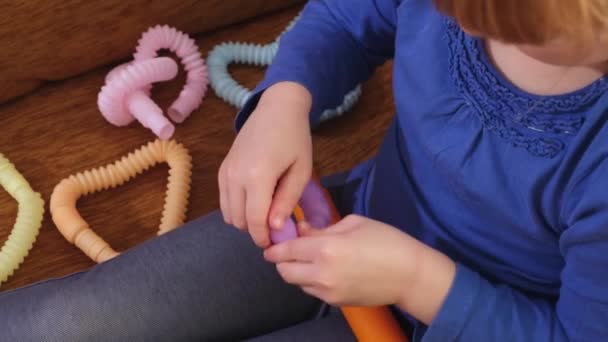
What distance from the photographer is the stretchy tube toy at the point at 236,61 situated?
101 centimetres

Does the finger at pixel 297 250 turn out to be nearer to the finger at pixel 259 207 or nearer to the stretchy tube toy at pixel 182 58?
the finger at pixel 259 207

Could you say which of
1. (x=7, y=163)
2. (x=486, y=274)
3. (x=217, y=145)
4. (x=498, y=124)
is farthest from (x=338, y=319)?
(x=7, y=163)

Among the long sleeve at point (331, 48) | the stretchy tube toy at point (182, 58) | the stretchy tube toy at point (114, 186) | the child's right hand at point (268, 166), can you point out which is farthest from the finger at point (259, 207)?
the stretchy tube toy at point (182, 58)

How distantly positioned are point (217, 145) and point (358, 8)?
39cm

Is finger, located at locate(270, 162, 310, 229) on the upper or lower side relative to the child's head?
lower

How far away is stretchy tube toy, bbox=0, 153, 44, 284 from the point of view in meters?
0.89

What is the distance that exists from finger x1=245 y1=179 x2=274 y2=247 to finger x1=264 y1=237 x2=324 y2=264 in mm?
19

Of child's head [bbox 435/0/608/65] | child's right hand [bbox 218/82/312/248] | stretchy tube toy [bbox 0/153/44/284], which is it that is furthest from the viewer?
stretchy tube toy [bbox 0/153/44/284]

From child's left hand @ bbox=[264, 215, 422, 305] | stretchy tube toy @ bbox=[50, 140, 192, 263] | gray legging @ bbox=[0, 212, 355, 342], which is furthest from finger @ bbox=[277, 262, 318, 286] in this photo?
stretchy tube toy @ bbox=[50, 140, 192, 263]

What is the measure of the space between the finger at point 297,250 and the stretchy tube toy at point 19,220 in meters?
0.48

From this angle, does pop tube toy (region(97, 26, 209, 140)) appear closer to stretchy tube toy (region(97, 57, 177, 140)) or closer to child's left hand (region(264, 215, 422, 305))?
stretchy tube toy (region(97, 57, 177, 140))

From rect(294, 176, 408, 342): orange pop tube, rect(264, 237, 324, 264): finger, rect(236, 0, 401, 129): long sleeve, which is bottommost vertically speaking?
rect(294, 176, 408, 342): orange pop tube

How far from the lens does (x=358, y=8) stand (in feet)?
2.19

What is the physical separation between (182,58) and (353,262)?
23.9 inches
